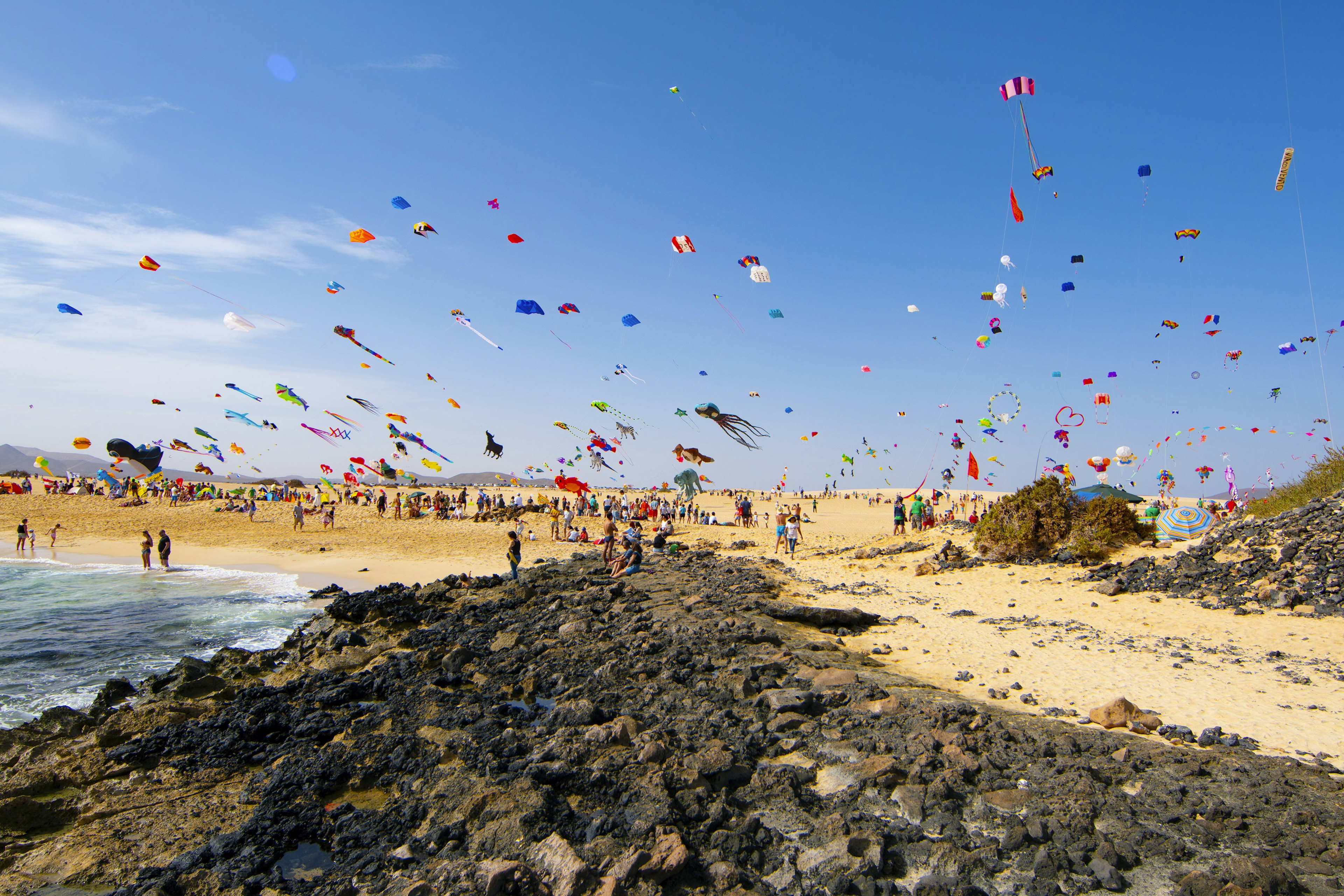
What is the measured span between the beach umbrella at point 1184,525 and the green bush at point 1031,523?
219cm

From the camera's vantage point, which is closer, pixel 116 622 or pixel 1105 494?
pixel 116 622

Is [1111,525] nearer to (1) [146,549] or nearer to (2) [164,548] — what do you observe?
(2) [164,548]

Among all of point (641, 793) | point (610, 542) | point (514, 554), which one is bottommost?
point (641, 793)

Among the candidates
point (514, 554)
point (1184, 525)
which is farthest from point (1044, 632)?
point (514, 554)

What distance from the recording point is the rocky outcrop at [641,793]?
189 inches

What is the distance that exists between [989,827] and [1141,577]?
12741 millimetres

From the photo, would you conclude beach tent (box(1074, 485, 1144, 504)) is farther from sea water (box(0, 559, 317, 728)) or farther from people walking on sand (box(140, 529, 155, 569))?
people walking on sand (box(140, 529, 155, 569))

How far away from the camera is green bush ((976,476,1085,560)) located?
18.3 metres

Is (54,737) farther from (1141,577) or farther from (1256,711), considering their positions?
(1141,577)

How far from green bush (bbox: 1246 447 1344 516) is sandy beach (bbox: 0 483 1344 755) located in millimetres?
4016

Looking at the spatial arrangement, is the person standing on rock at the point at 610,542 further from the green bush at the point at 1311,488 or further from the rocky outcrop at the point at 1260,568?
the green bush at the point at 1311,488

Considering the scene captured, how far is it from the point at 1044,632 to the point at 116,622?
22.7 m

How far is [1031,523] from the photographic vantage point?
1856 centimetres

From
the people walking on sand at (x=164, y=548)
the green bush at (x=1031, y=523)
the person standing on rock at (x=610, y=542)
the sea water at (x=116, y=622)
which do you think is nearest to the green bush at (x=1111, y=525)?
the green bush at (x=1031, y=523)
